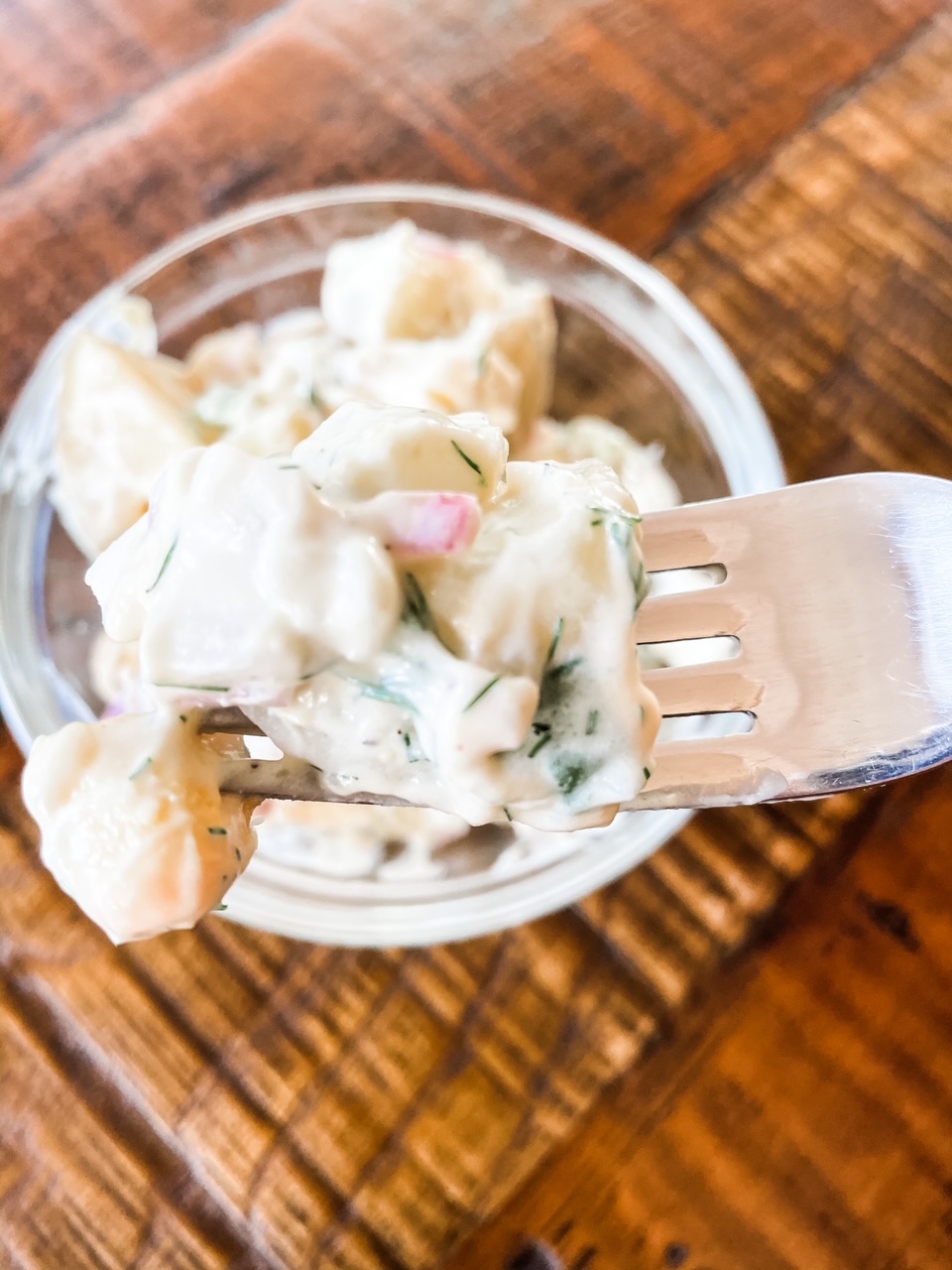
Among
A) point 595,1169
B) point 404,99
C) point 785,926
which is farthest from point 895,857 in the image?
point 404,99

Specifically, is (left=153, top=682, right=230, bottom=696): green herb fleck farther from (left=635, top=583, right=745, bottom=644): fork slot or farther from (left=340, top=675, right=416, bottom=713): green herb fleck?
(left=635, top=583, right=745, bottom=644): fork slot

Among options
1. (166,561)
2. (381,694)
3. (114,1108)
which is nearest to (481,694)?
(381,694)

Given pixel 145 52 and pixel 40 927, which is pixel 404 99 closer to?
pixel 145 52

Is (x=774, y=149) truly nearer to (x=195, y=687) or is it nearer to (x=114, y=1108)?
(x=195, y=687)

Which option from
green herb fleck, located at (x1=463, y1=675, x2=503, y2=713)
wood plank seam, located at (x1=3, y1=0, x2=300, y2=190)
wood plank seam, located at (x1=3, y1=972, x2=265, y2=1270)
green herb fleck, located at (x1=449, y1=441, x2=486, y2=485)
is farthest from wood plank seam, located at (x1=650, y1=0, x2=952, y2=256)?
wood plank seam, located at (x1=3, y1=972, x2=265, y2=1270)

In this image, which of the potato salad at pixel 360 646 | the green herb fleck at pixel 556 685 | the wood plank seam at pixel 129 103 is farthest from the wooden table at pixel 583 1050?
the green herb fleck at pixel 556 685

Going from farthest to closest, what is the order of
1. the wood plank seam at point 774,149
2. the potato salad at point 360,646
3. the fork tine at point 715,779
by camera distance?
the wood plank seam at point 774,149 < the fork tine at point 715,779 < the potato salad at point 360,646

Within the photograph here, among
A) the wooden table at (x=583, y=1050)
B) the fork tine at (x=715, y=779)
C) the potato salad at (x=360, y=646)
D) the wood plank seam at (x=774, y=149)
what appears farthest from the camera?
the wood plank seam at (x=774, y=149)

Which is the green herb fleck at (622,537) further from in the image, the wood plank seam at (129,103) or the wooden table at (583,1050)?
the wood plank seam at (129,103)

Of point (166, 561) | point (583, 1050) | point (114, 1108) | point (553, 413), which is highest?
point (166, 561)
